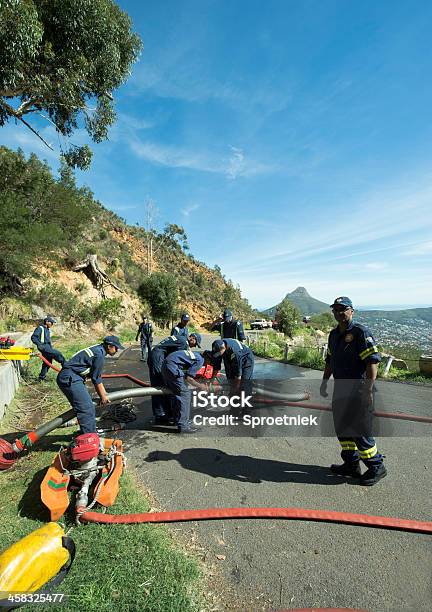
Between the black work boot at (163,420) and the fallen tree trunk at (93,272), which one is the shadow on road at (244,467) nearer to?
the black work boot at (163,420)

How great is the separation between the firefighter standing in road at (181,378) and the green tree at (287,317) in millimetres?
32638

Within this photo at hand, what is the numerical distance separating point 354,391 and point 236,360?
2172 millimetres

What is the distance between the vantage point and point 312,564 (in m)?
2.20

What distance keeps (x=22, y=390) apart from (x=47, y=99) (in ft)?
27.8

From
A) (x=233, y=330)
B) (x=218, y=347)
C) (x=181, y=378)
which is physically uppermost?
(x=233, y=330)

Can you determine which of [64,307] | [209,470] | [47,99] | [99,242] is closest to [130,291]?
[99,242]

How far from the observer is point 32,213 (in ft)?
65.2

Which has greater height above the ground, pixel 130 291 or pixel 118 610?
pixel 130 291

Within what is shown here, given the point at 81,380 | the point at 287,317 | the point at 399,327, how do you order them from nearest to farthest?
the point at 81,380 → the point at 287,317 → the point at 399,327

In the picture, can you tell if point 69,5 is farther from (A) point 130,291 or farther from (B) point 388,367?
(A) point 130,291

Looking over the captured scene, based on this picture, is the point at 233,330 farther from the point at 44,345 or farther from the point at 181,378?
the point at 44,345

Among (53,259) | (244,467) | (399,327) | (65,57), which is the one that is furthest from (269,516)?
(399,327)

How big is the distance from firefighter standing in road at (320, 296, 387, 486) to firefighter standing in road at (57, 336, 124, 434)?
2848 millimetres

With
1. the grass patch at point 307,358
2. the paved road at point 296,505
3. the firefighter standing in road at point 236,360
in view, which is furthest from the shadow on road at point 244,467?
the grass patch at point 307,358
